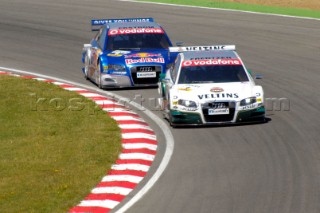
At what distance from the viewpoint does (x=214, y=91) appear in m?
18.6

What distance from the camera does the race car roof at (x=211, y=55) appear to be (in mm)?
19916

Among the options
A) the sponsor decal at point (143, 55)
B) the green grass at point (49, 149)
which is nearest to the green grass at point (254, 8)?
the sponsor decal at point (143, 55)

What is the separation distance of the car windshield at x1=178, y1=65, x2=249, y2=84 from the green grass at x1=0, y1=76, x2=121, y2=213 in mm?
1780

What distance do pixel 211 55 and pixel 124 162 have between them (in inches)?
183

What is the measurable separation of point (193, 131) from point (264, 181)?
13.2 feet

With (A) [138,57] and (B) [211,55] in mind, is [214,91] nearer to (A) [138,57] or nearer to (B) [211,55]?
(B) [211,55]

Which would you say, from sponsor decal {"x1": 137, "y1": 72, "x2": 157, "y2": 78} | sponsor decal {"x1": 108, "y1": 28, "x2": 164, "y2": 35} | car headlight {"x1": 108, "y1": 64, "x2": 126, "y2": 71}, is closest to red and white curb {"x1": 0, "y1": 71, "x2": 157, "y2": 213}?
car headlight {"x1": 108, "y1": 64, "x2": 126, "y2": 71}

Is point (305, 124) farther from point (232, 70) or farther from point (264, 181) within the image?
point (264, 181)

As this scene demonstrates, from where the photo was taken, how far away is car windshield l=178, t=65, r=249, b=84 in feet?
63.4

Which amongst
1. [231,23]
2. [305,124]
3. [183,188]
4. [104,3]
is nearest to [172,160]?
[183,188]

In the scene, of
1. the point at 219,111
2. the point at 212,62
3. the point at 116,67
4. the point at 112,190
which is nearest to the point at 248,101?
the point at 219,111

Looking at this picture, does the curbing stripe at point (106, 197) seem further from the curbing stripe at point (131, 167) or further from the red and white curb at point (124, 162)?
the curbing stripe at point (131, 167)

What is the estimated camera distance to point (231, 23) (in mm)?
32281

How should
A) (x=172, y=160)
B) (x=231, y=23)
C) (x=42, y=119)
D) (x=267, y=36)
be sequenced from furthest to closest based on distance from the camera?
(x=231, y=23) < (x=267, y=36) < (x=42, y=119) < (x=172, y=160)
